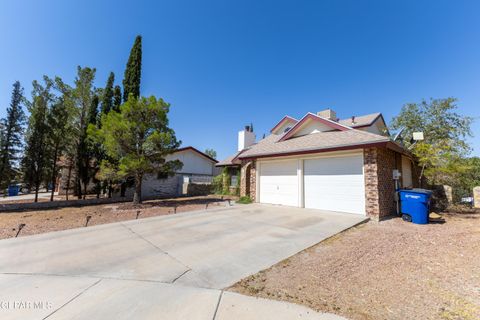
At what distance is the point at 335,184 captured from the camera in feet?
30.0

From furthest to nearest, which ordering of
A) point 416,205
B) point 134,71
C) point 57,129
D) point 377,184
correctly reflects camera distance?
1. point 134,71
2. point 57,129
3. point 377,184
4. point 416,205

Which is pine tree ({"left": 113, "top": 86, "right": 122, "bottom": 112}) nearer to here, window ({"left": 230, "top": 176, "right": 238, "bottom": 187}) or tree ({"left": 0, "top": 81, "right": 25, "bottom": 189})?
tree ({"left": 0, "top": 81, "right": 25, "bottom": 189})

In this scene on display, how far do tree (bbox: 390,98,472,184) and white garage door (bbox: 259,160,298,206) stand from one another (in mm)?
6463

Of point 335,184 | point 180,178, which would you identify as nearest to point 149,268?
point 335,184

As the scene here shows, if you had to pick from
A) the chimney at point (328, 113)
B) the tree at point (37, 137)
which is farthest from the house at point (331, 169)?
the tree at point (37, 137)

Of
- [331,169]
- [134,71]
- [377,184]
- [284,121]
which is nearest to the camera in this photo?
[377,184]

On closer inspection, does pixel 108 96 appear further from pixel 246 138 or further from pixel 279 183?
pixel 279 183

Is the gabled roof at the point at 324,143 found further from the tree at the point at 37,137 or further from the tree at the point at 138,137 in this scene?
the tree at the point at 37,137

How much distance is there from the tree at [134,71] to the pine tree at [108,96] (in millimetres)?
1553

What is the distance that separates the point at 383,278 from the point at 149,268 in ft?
13.8

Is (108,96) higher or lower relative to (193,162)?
higher

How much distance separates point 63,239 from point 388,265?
823 centimetres

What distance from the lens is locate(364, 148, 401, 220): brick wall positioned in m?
7.82

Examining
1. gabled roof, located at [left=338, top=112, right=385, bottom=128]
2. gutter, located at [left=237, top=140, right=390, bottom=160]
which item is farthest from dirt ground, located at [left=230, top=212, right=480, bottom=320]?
gabled roof, located at [left=338, top=112, right=385, bottom=128]
